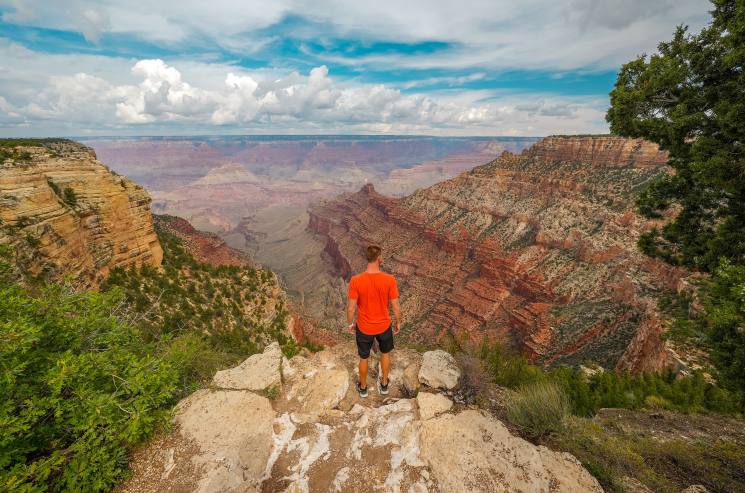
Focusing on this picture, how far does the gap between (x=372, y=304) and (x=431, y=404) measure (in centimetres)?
219

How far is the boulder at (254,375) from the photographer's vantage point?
6812 millimetres

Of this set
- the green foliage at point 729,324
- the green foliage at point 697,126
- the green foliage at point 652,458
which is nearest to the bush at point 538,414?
the green foliage at point 652,458

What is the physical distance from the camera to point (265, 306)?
2395 cm

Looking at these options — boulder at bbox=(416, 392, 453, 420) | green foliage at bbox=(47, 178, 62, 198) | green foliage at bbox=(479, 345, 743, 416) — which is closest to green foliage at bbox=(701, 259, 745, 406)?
green foliage at bbox=(479, 345, 743, 416)

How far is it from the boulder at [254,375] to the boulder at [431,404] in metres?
3.10

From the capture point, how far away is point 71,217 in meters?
14.5

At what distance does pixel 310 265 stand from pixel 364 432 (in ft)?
347

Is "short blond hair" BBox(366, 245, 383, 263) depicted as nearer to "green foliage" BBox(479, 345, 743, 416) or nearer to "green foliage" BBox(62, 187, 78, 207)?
"green foliage" BBox(479, 345, 743, 416)

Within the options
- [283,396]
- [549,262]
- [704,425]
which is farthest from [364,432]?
[549,262]

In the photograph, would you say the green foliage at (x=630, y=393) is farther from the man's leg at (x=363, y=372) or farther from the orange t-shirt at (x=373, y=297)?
the orange t-shirt at (x=373, y=297)

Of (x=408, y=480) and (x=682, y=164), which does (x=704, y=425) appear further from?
(x=408, y=480)

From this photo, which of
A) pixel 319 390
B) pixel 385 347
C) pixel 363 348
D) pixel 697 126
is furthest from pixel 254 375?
pixel 697 126

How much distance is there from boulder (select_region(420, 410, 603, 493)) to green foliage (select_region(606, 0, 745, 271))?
6.79m

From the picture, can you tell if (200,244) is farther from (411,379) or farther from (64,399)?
(411,379)
